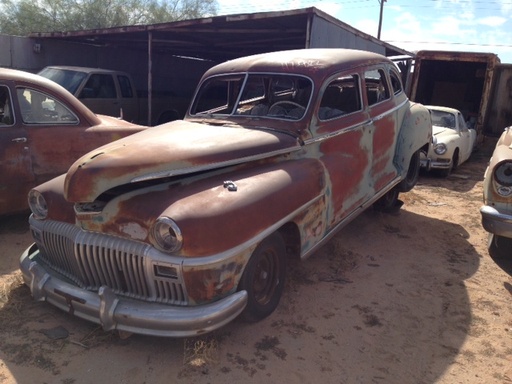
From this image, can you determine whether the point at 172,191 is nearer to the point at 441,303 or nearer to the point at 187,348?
the point at 187,348

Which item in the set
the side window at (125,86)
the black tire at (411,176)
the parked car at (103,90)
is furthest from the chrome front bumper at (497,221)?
the side window at (125,86)

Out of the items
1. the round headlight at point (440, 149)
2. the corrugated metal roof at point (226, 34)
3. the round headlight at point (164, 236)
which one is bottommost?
the round headlight at point (440, 149)

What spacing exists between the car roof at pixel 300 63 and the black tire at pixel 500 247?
2.46 m

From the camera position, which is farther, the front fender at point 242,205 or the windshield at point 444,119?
the windshield at point 444,119

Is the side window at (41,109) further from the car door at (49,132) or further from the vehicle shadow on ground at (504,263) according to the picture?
the vehicle shadow on ground at (504,263)

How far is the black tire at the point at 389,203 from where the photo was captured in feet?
20.4

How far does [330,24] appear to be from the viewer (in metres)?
8.58

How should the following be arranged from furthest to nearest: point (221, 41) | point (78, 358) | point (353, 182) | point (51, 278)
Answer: point (221, 41), point (353, 182), point (51, 278), point (78, 358)

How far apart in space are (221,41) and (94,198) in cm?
1057

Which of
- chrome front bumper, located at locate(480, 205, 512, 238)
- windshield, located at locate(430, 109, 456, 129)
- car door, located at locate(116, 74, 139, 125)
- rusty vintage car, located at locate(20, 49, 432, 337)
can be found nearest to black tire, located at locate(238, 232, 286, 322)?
rusty vintage car, located at locate(20, 49, 432, 337)

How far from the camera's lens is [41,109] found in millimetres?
5148

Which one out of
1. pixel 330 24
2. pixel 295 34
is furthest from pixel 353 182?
pixel 295 34

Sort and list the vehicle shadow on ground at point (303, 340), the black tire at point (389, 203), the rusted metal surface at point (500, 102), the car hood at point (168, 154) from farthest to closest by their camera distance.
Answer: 1. the rusted metal surface at point (500, 102)
2. the black tire at point (389, 203)
3. the car hood at point (168, 154)
4. the vehicle shadow on ground at point (303, 340)

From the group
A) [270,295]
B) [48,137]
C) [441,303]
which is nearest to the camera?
[270,295]
